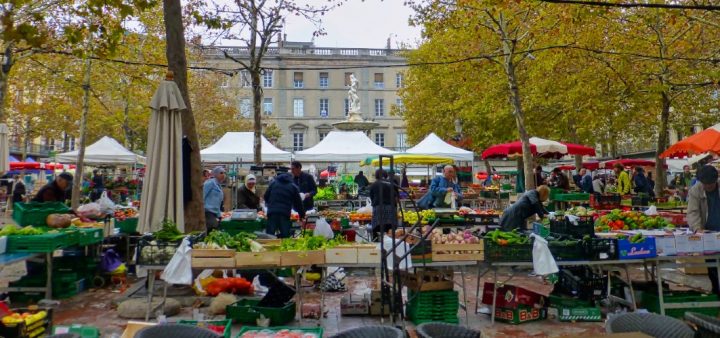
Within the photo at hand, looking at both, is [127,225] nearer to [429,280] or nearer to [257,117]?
[429,280]

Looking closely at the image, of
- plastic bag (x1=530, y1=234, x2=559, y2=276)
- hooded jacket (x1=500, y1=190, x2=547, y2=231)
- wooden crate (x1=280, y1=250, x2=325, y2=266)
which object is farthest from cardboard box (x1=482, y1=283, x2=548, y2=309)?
wooden crate (x1=280, y1=250, x2=325, y2=266)

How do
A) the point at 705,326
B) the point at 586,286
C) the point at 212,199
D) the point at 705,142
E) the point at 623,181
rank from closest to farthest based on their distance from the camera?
Answer: the point at 705,326 → the point at 586,286 → the point at 212,199 → the point at 705,142 → the point at 623,181

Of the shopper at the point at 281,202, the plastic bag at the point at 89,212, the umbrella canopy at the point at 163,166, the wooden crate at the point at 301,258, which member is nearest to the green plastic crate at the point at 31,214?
the plastic bag at the point at 89,212

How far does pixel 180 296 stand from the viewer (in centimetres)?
739

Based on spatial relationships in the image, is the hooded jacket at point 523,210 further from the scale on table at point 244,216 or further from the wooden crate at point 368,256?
the scale on table at point 244,216

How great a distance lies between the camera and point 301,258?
578 cm

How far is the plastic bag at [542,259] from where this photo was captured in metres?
5.76

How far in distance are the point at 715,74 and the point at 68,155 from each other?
19774 mm

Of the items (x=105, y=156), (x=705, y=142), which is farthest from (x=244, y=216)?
(x=105, y=156)

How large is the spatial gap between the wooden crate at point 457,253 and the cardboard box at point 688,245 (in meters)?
2.52

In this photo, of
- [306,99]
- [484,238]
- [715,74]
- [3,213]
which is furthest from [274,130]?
[484,238]

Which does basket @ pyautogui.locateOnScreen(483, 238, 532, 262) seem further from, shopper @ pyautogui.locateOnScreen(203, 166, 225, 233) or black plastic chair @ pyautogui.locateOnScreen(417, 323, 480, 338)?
shopper @ pyautogui.locateOnScreen(203, 166, 225, 233)

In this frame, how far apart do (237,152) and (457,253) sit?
12.5 metres

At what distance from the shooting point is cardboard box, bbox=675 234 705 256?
6262mm
